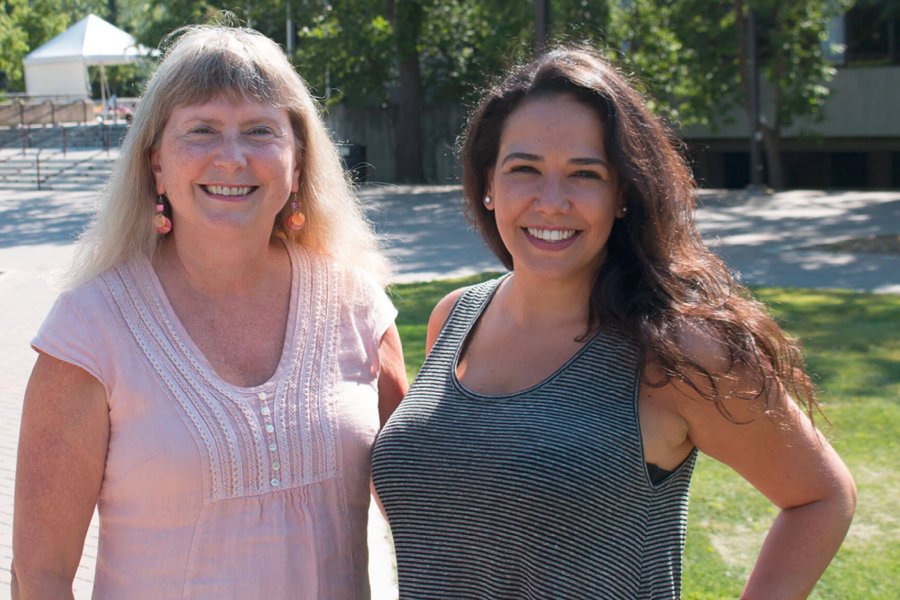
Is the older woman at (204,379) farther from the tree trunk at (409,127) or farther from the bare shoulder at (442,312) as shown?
the tree trunk at (409,127)

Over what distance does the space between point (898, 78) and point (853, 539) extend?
2543 centimetres

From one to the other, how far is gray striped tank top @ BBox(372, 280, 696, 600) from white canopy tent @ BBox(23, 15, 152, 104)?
1401 inches

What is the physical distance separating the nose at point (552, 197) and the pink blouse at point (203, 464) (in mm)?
668

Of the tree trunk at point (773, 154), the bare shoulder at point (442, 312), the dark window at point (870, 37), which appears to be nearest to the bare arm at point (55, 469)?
the bare shoulder at point (442, 312)

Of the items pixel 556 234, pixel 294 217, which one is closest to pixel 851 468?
pixel 556 234

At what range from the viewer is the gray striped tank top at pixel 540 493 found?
2289 millimetres

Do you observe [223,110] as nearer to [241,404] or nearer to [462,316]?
[241,404]

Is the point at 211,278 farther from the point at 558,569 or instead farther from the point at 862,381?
the point at 862,381

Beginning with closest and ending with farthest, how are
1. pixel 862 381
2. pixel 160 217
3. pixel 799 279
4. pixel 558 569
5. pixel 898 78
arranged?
pixel 558 569 < pixel 160 217 < pixel 862 381 < pixel 799 279 < pixel 898 78

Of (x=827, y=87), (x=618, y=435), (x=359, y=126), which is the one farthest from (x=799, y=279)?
(x=359, y=126)

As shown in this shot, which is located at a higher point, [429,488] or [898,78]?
[898,78]

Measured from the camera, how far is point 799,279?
1248cm

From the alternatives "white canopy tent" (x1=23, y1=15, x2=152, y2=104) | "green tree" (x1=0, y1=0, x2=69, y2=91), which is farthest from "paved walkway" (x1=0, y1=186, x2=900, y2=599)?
"green tree" (x1=0, y1=0, x2=69, y2=91)

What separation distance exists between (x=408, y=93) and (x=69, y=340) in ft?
84.4
